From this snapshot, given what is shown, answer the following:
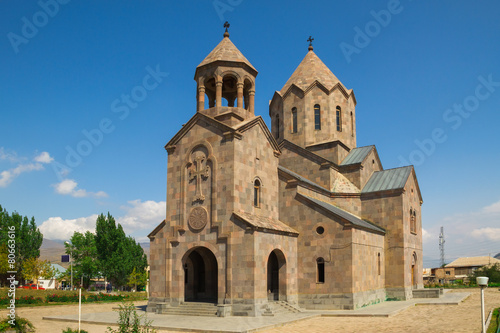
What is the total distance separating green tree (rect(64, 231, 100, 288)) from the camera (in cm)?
4600

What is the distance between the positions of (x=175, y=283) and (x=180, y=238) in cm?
214

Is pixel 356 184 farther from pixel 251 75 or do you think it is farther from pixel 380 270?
pixel 251 75

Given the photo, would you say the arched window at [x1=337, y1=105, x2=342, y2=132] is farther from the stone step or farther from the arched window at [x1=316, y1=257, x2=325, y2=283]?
the stone step

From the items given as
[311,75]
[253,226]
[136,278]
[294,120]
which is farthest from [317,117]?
[136,278]

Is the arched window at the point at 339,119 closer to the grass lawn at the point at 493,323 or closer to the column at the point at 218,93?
the column at the point at 218,93

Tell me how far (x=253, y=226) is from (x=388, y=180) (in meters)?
12.8

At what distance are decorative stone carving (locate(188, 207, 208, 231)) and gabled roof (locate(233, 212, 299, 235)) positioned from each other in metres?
1.82

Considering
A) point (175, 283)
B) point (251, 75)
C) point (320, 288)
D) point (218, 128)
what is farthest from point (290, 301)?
point (251, 75)

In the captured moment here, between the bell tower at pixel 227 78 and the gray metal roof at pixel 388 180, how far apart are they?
389 inches

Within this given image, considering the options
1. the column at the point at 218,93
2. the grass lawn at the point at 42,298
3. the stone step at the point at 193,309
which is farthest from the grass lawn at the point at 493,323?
the grass lawn at the point at 42,298

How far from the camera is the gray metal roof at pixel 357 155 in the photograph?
28.1 m

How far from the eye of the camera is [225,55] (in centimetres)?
2206

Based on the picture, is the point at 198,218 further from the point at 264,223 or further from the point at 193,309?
the point at 193,309

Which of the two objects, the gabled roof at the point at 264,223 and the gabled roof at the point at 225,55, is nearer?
the gabled roof at the point at 264,223
